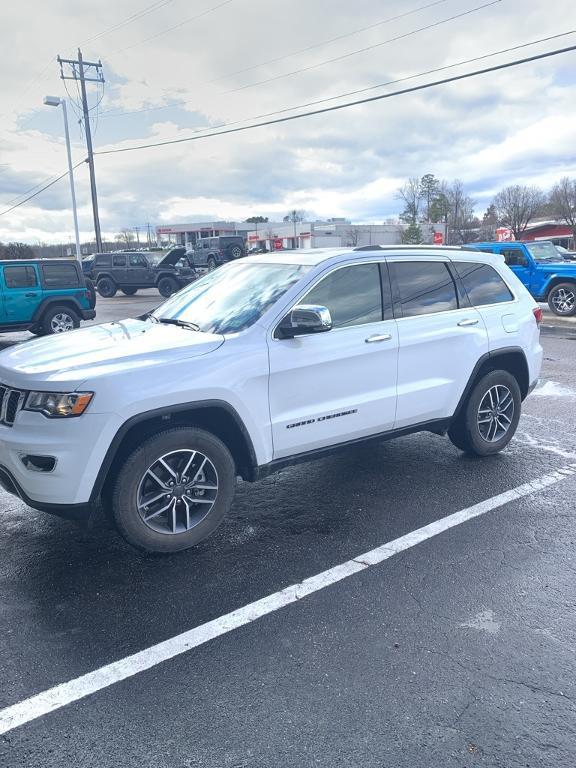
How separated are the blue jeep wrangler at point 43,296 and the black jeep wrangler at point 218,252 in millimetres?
23005

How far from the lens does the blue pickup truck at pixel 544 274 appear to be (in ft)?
49.2

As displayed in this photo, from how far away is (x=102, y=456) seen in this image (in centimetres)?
335

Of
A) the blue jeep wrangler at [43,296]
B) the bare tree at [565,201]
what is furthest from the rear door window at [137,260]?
the bare tree at [565,201]

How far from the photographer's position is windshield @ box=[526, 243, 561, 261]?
52.5 ft

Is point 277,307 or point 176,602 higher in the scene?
point 277,307

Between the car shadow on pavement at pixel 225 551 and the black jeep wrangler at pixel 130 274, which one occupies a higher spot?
the black jeep wrangler at pixel 130 274

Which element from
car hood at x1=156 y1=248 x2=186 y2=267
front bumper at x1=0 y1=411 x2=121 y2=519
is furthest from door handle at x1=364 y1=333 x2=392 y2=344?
car hood at x1=156 y1=248 x2=186 y2=267

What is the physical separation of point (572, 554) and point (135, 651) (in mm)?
2611

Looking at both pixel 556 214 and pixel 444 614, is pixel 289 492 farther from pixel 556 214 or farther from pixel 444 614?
pixel 556 214

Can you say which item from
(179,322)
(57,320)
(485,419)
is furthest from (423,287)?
(57,320)

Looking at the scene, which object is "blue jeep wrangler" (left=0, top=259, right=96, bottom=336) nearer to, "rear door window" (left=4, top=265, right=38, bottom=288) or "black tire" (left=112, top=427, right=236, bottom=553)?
"rear door window" (left=4, top=265, right=38, bottom=288)

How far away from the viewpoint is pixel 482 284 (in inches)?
207

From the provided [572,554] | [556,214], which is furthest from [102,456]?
[556,214]

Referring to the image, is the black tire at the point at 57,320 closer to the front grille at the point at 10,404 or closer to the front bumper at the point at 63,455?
the front grille at the point at 10,404
